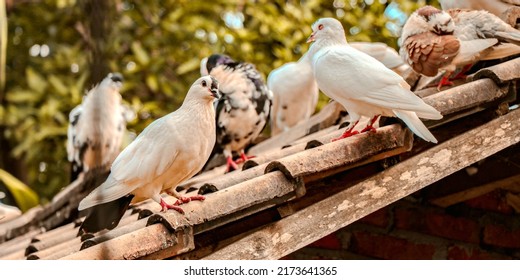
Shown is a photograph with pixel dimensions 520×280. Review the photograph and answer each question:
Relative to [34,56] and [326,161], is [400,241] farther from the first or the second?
[34,56]

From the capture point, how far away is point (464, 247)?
8.33 ft

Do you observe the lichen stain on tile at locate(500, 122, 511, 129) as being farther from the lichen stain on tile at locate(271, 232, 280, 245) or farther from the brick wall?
the lichen stain on tile at locate(271, 232, 280, 245)

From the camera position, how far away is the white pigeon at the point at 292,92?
12.8 ft

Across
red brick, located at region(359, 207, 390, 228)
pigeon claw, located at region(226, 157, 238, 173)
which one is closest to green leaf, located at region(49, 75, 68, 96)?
pigeon claw, located at region(226, 157, 238, 173)

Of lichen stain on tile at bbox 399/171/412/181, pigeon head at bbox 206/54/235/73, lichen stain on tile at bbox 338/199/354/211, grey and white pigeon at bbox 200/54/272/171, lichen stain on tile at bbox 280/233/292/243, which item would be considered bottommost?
grey and white pigeon at bbox 200/54/272/171

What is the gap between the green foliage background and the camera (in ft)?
16.8

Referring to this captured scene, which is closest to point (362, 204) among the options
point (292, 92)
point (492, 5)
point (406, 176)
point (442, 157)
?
point (406, 176)

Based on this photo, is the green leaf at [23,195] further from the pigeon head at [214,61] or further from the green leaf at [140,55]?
the green leaf at [140,55]

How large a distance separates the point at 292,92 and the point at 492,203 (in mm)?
1547

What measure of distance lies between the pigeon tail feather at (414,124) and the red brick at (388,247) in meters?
0.79

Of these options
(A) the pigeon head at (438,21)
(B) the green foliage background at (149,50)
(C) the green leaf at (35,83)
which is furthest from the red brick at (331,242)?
(C) the green leaf at (35,83)

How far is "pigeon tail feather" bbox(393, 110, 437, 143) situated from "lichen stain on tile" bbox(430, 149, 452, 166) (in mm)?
166
